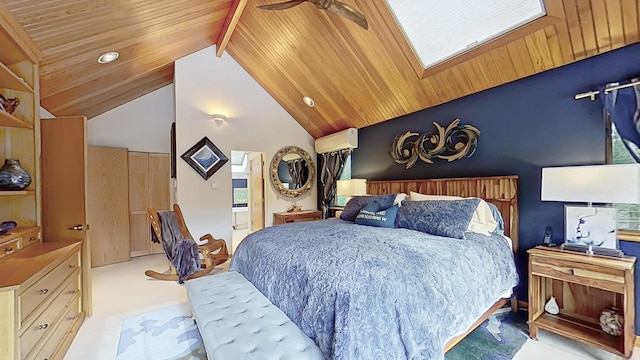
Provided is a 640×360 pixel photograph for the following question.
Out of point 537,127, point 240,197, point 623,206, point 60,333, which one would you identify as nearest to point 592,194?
point 623,206

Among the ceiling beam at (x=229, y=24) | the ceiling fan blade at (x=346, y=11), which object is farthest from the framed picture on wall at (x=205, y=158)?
the ceiling fan blade at (x=346, y=11)

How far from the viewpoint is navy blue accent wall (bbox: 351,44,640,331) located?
7.54 feet

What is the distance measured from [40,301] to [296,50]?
3.75 meters

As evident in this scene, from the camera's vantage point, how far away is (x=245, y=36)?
4.24m

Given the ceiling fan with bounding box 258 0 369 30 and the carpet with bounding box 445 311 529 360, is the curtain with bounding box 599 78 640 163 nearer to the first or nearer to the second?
the carpet with bounding box 445 311 529 360

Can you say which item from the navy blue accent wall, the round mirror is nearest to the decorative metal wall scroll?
the navy blue accent wall

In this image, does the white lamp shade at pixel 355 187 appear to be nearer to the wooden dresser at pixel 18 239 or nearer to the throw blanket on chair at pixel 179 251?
the throw blanket on chair at pixel 179 251

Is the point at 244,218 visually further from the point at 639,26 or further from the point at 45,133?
the point at 639,26

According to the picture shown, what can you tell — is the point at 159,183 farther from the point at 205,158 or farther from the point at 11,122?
the point at 11,122

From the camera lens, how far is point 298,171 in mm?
5738

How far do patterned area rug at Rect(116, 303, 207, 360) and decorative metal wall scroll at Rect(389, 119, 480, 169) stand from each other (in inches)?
129

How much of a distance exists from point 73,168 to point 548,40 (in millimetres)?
4488

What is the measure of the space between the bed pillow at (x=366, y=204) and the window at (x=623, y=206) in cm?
192

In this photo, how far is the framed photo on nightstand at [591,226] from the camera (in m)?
2.10
